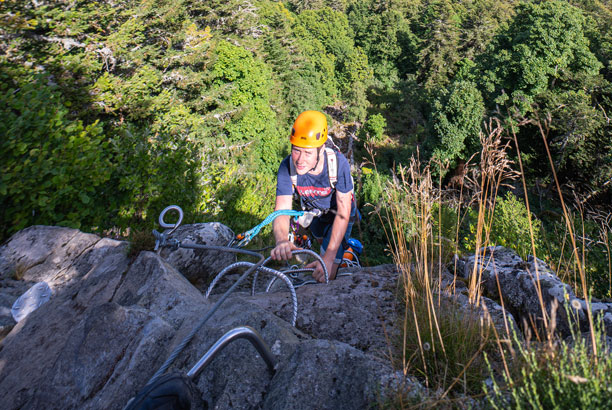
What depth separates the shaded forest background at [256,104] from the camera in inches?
187

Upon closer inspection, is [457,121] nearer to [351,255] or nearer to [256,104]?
[256,104]

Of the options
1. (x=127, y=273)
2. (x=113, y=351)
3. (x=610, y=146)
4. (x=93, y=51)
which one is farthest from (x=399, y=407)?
(x=610, y=146)

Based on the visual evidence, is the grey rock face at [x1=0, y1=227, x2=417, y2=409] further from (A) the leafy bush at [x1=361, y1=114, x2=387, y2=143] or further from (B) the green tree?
(A) the leafy bush at [x1=361, y1=114, x2=387, y2=143]

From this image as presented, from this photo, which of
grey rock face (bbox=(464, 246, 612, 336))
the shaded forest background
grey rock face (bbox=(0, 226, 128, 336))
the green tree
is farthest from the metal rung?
the green tree

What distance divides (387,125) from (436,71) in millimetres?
12783

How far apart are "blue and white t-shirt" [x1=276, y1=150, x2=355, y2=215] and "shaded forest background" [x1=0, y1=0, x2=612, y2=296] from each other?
412mm

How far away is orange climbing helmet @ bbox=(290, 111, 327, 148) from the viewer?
375 cm

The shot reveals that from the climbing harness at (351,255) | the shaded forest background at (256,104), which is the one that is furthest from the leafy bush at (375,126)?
the climbing harness at (351,255)

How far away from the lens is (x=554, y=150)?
25.2 metres

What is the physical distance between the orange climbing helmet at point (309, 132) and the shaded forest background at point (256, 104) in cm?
59

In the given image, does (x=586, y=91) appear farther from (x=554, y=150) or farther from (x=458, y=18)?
(x=458, y=18)

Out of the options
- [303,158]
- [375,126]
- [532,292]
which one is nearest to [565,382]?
[532,292]

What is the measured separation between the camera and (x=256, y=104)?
28.5 m

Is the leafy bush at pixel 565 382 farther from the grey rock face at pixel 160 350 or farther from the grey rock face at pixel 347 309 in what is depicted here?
the grey rock face at pixel 347 309
